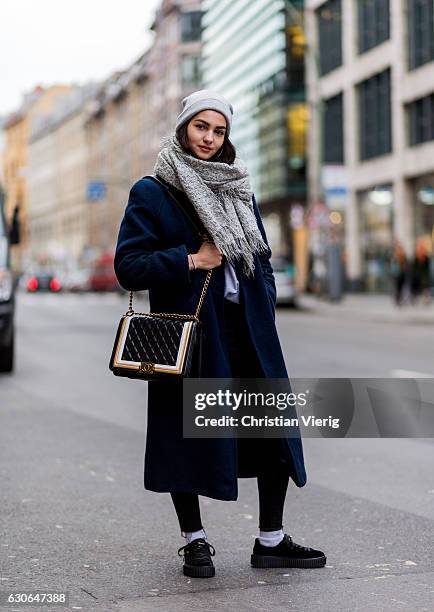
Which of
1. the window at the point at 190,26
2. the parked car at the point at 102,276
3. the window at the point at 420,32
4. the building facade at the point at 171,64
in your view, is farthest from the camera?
the window at the point at 190,26

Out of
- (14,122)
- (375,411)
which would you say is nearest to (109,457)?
(375,411)

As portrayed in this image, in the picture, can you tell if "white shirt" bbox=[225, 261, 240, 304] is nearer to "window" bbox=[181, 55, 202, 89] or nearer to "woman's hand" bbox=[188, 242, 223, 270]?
"woman's hand" bbox=[188, 242, 223, 270]

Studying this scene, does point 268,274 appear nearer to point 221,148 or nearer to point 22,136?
point 221,148

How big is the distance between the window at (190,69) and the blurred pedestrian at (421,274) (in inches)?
2016

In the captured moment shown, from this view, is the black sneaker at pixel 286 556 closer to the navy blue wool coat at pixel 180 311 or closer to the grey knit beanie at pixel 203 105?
the navy blue wool coat at pixel 180 311

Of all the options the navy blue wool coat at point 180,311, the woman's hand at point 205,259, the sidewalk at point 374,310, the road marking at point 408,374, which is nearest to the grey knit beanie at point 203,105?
the navy blue wool coat at point 180,311

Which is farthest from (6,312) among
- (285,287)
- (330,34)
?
(330,34)

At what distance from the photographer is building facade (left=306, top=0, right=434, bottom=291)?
38312mm

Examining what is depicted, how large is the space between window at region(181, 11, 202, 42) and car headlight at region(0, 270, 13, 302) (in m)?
72.0

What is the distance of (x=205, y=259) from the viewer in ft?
15.7

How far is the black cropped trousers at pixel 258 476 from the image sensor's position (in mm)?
4836

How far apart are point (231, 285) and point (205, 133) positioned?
0.60 meters

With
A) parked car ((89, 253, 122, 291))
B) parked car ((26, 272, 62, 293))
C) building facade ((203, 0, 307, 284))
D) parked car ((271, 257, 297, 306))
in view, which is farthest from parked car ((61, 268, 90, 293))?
parked car ((271, 257, 297, 306))

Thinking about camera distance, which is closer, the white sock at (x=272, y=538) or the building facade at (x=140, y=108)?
the white sock at (x=272, y=538)
